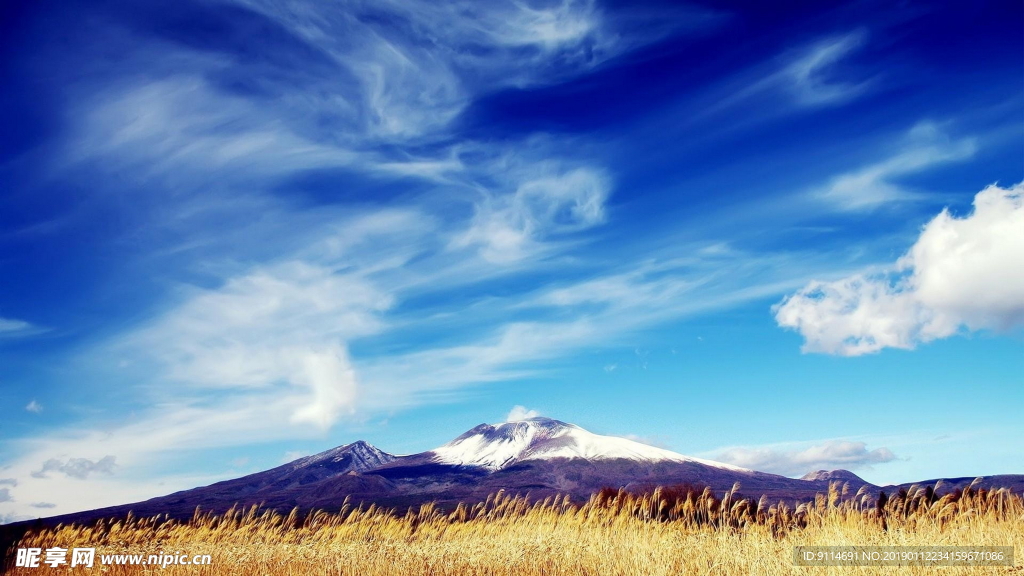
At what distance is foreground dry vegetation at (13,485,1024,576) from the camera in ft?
45.3

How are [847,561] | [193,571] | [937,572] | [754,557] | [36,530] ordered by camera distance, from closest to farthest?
[937,572] < [847,561] < [754,557] < [193,571] < [36,530]

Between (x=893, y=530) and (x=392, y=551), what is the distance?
12477 millimetres

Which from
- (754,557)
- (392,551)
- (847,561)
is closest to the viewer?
(847,561)

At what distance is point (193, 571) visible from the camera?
627 inches

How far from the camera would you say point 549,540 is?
57.0 feet

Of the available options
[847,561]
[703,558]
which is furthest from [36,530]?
[847,561]

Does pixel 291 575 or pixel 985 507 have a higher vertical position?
pixel 985 507

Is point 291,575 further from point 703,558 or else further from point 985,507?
point 985,507

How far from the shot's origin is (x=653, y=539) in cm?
1683

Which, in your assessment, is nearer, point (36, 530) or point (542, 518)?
point (542, 518)

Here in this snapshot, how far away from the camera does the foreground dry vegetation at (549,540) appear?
13820mm

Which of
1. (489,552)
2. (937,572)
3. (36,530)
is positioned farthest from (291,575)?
(36,530)

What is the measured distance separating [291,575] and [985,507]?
1832cm

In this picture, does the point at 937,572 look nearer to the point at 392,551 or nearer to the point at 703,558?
the point at 703,558
